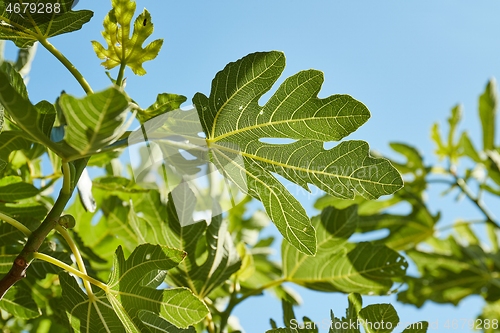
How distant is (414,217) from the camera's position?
2678 mm

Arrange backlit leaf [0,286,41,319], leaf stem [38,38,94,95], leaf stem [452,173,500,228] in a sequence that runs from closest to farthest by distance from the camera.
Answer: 1. leaf stem [38,38,94,95]
2. backlit leaf [0,286,41,319]
3. leaf stem [452,173,500,228]

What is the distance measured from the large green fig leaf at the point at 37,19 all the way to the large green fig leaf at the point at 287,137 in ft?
1.10

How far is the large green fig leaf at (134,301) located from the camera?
3.53 feet

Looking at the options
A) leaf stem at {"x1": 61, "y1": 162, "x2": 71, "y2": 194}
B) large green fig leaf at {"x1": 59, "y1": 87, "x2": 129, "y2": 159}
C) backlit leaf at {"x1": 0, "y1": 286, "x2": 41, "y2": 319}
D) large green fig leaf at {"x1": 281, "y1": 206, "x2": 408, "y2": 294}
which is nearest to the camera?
Result: large green fig leaf at {"x1": 59, "y1": 87, "x2": 129, "y2": 159}

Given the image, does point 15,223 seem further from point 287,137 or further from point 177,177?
point 287,137

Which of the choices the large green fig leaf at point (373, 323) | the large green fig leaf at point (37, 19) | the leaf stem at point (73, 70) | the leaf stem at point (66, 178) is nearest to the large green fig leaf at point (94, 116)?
the leaf stem at point (66, 178)

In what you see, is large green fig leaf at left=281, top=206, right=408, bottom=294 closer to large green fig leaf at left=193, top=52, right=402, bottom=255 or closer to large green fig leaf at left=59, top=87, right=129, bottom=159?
large green fig leaf at left=193, top=52, right=402, bottom=255

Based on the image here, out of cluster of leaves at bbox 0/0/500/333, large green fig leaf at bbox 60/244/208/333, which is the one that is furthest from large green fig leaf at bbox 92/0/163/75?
large green fig leaf at bbox 60/244/208/333

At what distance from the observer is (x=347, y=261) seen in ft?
5.11

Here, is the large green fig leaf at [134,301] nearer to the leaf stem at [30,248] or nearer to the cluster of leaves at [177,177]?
the cluster of leaves at [177,177]

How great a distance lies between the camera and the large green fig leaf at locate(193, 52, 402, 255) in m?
1.02

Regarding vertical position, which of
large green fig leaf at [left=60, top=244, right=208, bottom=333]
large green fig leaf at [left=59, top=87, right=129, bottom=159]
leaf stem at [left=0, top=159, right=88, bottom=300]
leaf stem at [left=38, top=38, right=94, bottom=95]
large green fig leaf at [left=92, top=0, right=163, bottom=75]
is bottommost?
large green fig leaf at [left=60, top=244, right=208, bottom=333]

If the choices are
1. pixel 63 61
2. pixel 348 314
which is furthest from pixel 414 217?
pixel 63 61

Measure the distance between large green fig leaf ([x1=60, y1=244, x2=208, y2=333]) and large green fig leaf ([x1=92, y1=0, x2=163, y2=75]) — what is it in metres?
0.41
